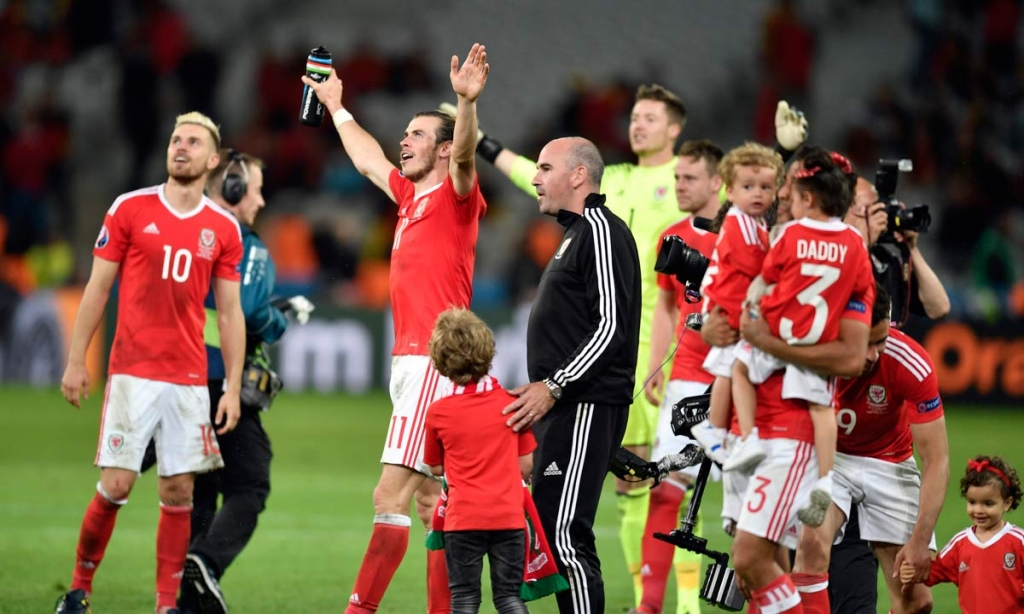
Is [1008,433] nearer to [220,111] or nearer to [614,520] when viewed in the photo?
[614,520]

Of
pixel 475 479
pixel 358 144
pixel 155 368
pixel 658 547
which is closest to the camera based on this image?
pixel 475 479

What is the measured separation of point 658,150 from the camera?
9.28 metres

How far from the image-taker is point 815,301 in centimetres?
561

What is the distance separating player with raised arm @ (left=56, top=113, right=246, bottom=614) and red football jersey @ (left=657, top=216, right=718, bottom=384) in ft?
8.75

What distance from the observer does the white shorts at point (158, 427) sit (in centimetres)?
721

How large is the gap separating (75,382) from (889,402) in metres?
3.99

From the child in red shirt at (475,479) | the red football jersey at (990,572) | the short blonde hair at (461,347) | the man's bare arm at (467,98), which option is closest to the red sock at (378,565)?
the child in red shirt at (475,479)

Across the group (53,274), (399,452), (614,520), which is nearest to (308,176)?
(53,274)

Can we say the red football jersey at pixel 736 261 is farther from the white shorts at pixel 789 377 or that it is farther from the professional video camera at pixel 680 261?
the professional video camera at pixel 680 261

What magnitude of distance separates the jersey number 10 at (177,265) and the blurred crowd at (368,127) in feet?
45.1

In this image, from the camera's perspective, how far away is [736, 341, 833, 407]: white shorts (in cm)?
566

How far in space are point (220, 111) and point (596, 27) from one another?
670 cm

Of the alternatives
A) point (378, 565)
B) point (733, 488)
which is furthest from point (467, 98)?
point (378, 565)

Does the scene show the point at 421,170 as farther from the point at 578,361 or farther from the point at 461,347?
the point at 578,361
